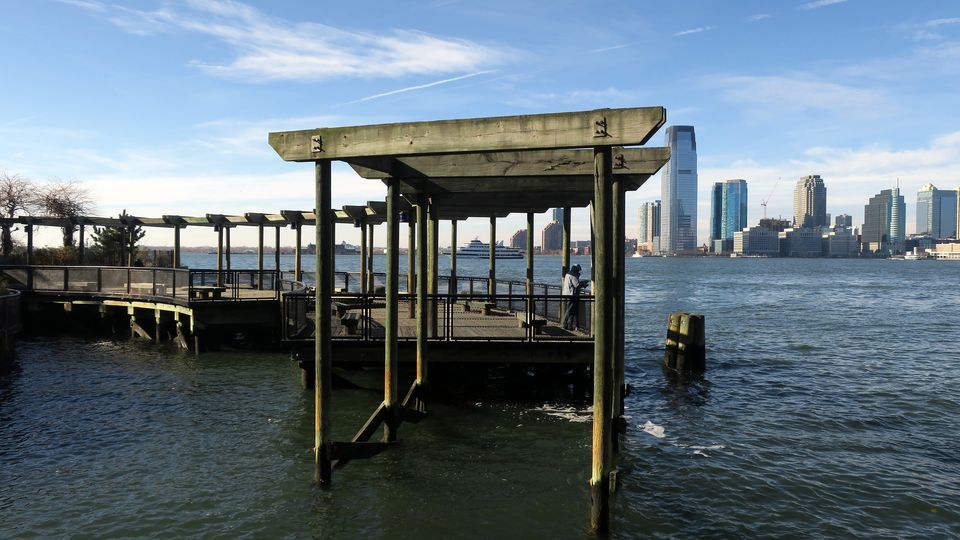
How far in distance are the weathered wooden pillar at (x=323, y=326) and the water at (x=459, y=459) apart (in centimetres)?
54

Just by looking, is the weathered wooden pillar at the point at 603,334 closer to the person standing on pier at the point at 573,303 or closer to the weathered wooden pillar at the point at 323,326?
the weathered wooden pillar at the point at 323,326

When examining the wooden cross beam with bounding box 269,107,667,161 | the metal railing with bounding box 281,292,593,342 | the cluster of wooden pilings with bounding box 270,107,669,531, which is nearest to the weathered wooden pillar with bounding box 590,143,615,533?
the cluster of wooden pilings with bounding box 270,107,669,531

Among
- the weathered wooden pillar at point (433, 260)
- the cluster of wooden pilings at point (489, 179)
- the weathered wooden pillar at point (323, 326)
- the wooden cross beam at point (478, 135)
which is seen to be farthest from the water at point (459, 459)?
the wooden cross beam at point (478, 135)

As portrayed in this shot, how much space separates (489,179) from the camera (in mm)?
12258

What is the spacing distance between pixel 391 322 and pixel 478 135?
13.6 feet

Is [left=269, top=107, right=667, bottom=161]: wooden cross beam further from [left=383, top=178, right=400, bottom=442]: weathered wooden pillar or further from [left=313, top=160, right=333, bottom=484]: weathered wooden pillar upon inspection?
[left=383, top=178, right=400, bottom=442]: weathered wooden pillar

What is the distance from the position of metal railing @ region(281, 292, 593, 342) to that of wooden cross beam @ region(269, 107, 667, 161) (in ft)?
11.7

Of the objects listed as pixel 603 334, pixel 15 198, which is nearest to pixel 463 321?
pixel 603 334

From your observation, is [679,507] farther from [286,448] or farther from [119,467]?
[119,467]

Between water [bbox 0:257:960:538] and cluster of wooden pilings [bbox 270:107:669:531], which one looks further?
water [bbox 0:257:960:538]

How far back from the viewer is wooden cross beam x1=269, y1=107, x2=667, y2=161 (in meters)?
7.62

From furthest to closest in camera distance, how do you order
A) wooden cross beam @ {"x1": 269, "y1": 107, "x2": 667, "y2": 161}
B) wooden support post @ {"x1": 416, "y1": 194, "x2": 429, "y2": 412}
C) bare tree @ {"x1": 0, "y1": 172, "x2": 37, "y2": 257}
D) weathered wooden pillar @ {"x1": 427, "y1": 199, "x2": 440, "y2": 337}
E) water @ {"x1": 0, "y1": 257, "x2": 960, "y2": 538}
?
bare tree @ {"x1": 0, "y1": 172, "x2": 37, "y2": 257}
weathered wooden pillar @ {"x1": 427, "y1": 199, "x2": 440, "y2": 337}
wooden support post @ {"x1": 416, "y1": 194, "x2": 429, "y2": 412}
water @ {"x1": 0, "y1": 257, "x2": 960, "y2": 538}
wooden cross beam @ {"x1": 269, "y1": 107, "x2": 667, "y2": 161}

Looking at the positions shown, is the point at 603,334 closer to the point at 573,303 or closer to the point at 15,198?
the point at 573,303

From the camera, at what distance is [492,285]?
66.4 ft
